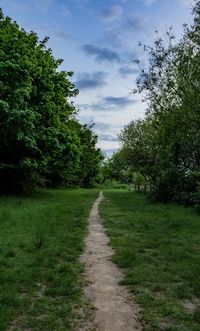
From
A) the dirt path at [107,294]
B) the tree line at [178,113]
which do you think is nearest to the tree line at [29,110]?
the tree line at [178,113]

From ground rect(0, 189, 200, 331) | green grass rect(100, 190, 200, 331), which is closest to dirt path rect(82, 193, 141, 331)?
ground rect(0, 189, 200, 331)

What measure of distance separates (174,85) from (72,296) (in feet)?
56.3

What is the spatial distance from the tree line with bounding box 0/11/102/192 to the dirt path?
46.9ft

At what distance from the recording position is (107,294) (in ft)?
25.2

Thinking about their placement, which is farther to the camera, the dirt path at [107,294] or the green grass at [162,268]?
the green grass at [162,268]

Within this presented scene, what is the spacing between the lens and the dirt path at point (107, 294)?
6.21 metres

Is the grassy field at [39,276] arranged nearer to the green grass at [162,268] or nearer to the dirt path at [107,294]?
the dirt path at [107,294]

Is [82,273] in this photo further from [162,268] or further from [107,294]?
[162,268]

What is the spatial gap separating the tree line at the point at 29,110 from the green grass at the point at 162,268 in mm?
11223

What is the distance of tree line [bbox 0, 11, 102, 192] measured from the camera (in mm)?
25391

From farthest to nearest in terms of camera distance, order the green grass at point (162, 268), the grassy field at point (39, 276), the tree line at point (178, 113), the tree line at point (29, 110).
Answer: the tree line at point (29, 110), the tree line at point (178, 113), the green grass at point (162, 268), the grassy field at point (39, 276)

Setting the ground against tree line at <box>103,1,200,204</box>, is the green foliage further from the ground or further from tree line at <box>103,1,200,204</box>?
the ground

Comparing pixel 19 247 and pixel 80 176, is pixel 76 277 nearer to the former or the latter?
pixel 19 247

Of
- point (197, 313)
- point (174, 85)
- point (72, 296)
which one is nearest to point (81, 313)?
point (72, 296)
